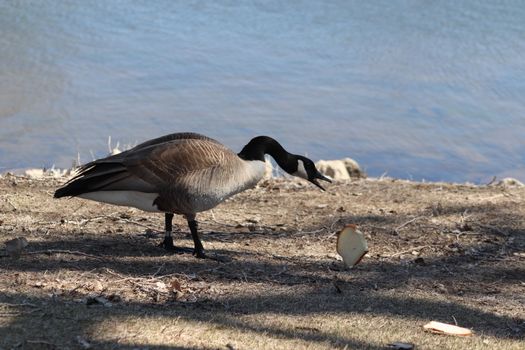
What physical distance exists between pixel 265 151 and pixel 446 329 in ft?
7.87

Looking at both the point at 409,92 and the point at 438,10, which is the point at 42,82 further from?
the point at 438,10

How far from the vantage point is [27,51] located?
575 inches

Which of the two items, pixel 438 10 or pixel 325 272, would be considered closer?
pixel 325 272

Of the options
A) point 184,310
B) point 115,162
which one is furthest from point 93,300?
point 115,162

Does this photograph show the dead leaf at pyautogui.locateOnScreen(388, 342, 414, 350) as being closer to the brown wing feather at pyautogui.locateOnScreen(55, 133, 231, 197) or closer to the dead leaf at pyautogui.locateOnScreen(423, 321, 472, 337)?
the dead leaf at pyautogui.locateOnScreen(423, 321, 472, 337)

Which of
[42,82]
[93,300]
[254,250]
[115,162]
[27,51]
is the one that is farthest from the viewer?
[27,51]

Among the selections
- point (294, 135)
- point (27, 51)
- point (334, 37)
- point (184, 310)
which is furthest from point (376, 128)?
point (184, 310)

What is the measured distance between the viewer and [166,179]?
6344mm

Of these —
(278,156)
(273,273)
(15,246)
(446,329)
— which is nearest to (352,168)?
(278,156)

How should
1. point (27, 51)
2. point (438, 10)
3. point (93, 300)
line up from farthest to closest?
point (438, 10) → point (27, 51) → point (93, 300)

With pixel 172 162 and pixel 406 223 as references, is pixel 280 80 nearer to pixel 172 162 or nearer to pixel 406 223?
pixel 406 223

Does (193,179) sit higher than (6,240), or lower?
higher

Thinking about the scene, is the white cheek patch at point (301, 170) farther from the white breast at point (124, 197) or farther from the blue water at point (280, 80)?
the blue water at point (280, 80)

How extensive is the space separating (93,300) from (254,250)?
1.92m
